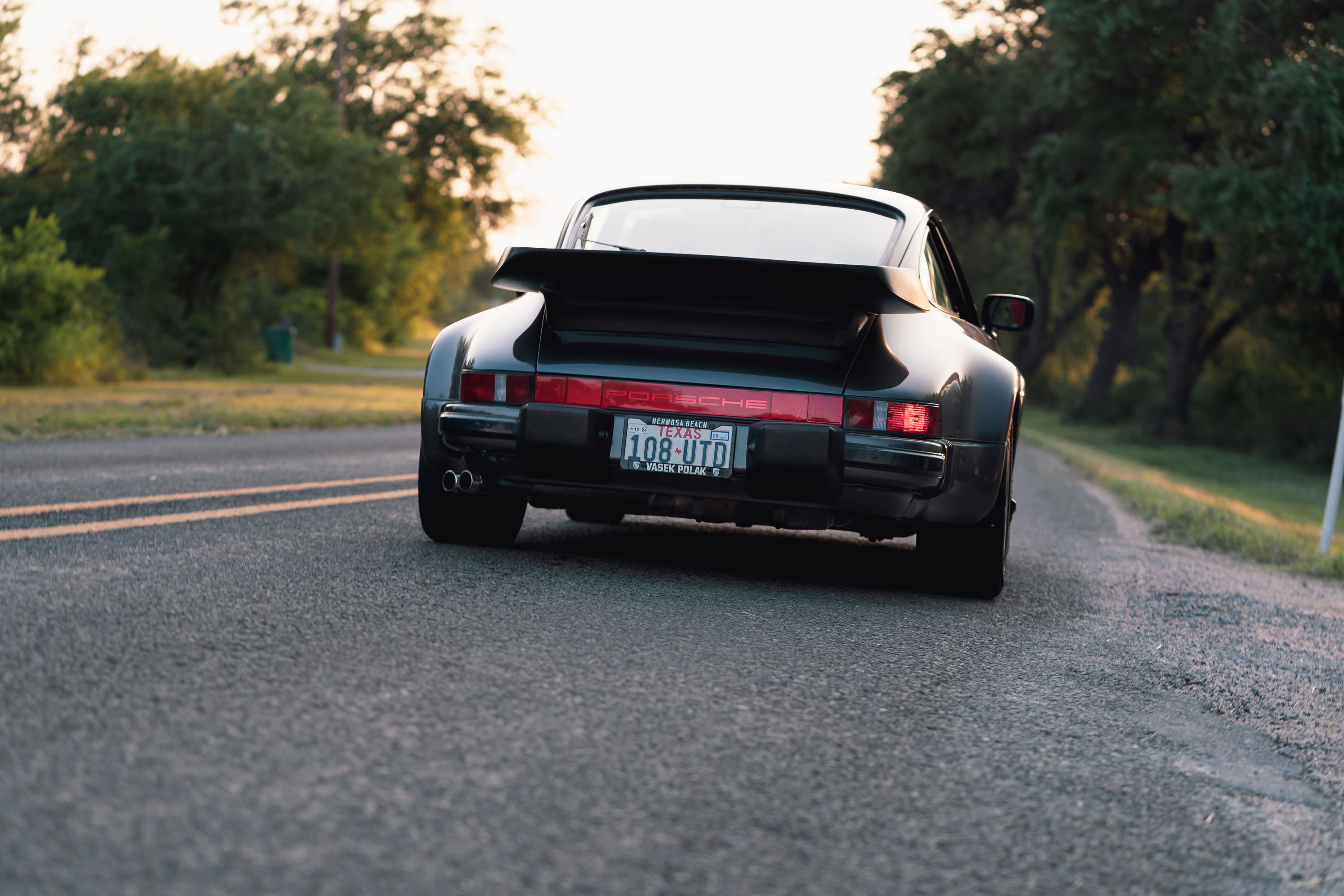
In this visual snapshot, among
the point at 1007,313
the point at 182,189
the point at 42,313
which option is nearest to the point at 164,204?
the point at 182,189

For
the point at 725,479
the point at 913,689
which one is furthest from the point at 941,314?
the point at 913,689

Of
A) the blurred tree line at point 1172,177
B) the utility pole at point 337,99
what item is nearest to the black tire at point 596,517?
the blurred tree line at point 1172,177

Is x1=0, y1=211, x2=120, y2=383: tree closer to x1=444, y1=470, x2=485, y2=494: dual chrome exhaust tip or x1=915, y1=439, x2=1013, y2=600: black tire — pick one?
x1=444, y1=470, x2=485, y2=494: dual chrome exhaust tip

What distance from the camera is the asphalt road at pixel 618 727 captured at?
2.28m

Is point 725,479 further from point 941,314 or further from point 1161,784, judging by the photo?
point 1161,784

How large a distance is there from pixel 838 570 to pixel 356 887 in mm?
3857

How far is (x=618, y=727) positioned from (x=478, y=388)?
7.48 ft

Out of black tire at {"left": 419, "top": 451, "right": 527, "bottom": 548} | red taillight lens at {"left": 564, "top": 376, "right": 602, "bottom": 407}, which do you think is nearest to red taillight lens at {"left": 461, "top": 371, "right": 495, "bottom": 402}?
red taillight lens at {"left": 564, "top": 376, "right": 602, "bottom": 407}

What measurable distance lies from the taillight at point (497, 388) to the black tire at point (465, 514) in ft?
1.44

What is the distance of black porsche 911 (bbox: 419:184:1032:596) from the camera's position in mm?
4695

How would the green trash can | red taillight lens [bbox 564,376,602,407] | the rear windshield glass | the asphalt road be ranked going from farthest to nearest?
the green trash can < the rear windshield glass < red taillight lens [bbox 564,376,602,407] < the asphalt road

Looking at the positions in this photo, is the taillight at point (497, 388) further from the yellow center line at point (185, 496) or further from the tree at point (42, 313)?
the tree at point (42, 313)

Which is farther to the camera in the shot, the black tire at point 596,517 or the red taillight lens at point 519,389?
the black tire at point 596,517

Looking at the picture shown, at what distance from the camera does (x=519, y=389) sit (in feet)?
16.3
